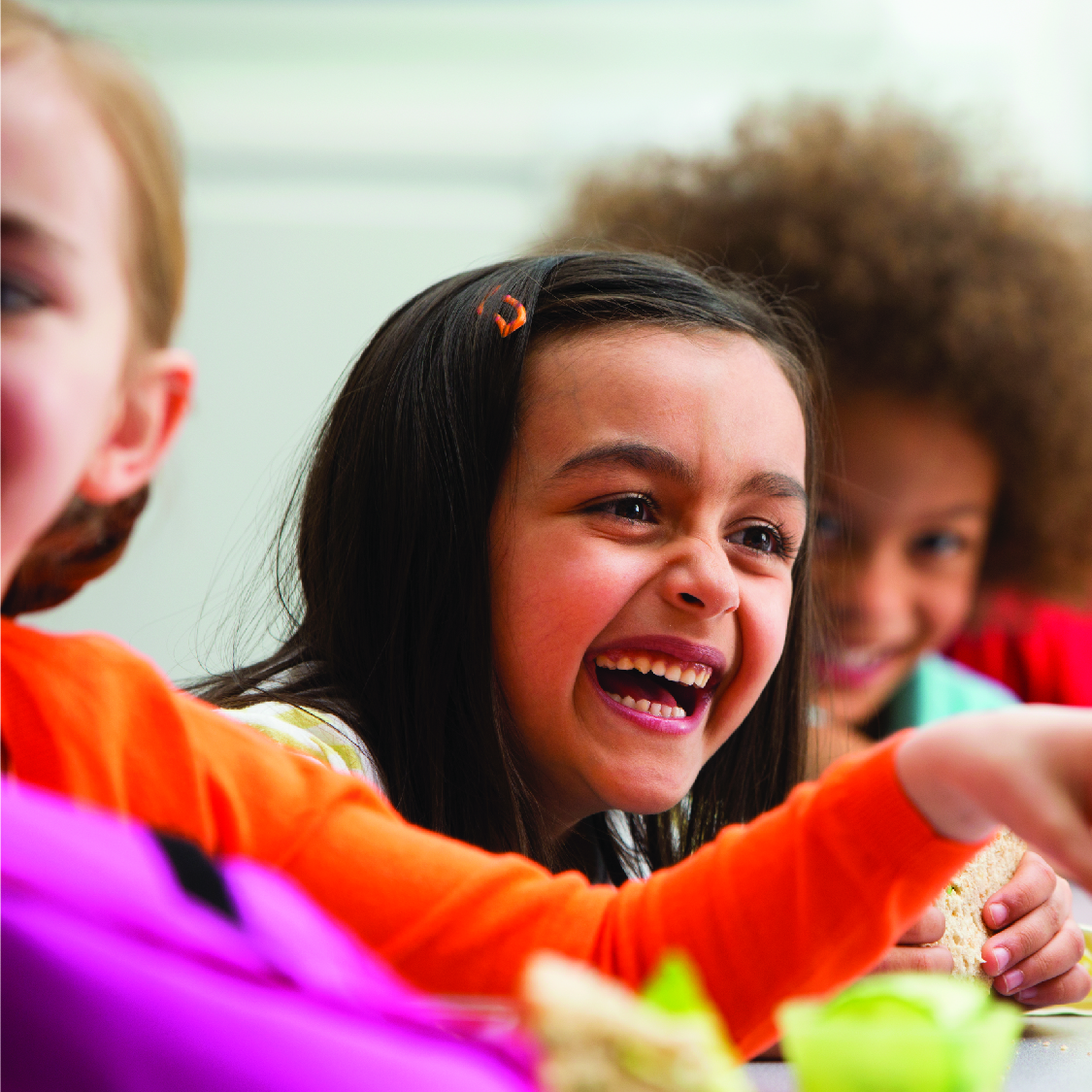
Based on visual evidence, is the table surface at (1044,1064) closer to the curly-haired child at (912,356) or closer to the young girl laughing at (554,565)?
the young girl laughing at (554,565)

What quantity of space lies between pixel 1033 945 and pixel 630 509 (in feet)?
0.89

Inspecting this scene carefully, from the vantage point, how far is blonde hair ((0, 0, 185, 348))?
37cm

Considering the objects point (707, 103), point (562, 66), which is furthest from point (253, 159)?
point (707, 103)

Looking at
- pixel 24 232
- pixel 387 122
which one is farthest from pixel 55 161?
pixel 387 122

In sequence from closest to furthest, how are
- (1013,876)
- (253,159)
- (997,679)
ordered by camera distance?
(1013,876), (997,679), (253,159)

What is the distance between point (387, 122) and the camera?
7.00 feet

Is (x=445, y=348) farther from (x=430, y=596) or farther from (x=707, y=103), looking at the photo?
(x=707, y=103)

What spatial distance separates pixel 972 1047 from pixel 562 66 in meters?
2.19

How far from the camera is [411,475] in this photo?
667mm

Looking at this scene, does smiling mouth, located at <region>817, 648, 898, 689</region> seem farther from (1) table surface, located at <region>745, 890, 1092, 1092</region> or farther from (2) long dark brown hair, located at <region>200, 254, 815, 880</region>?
(1) table surface, located at <region>745, 890, 1092, 1092</region>

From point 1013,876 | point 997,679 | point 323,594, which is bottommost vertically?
point 1013,876

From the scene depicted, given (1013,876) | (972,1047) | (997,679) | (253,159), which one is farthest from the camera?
(253,159)

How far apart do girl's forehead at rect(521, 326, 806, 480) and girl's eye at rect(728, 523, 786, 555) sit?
3cm

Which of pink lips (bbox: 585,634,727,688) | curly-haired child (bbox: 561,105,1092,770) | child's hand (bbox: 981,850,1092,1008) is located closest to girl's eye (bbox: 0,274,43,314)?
pink lips (bbox: 585,634,727,688)
